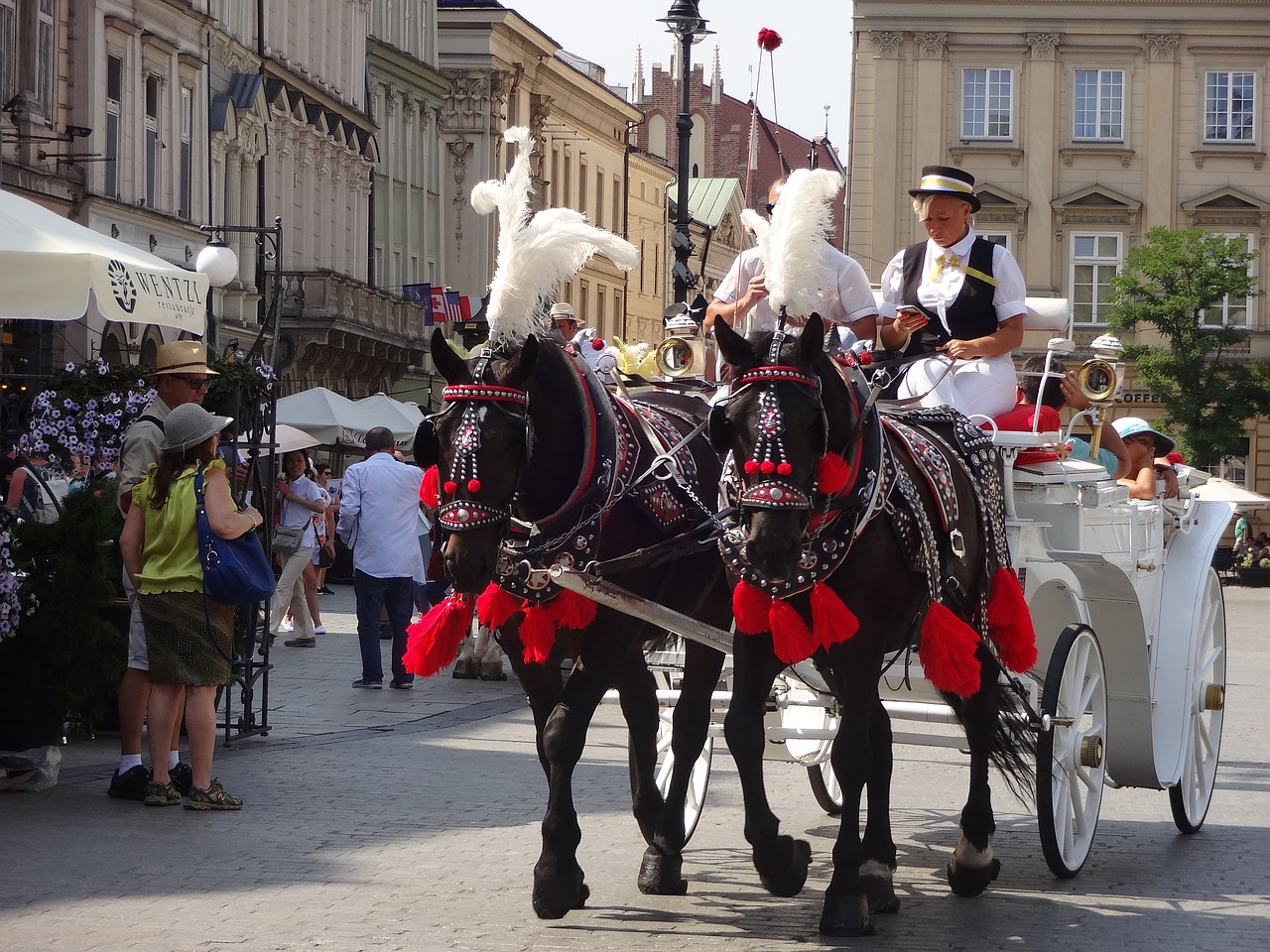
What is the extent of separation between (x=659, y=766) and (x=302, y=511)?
1076cm

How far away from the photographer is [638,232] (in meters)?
77.0

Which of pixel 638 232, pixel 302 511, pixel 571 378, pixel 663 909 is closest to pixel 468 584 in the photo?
pixel 571 378

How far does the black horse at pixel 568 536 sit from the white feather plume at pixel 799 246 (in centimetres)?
68

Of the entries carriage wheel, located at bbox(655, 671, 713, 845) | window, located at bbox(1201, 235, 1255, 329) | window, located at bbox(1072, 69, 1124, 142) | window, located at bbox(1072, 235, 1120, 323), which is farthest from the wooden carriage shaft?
window, located at bbox(1072, 69, 1124, 142)

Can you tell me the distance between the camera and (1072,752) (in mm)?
7750

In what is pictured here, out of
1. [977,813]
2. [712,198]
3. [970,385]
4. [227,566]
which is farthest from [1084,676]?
[712,198]

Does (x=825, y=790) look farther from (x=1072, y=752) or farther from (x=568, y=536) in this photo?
(x=568, y=536)

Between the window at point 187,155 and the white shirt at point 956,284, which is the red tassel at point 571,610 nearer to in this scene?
the white shirt at point 956,284

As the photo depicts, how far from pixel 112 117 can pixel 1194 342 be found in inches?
1002

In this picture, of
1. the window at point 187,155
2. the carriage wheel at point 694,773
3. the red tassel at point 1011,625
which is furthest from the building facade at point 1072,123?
the red tassel at point 1011,625

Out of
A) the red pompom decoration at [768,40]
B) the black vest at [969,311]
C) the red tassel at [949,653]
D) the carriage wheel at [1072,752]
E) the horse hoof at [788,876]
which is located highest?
the red pompom decoration at [768,40]

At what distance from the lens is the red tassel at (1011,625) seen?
287 inches

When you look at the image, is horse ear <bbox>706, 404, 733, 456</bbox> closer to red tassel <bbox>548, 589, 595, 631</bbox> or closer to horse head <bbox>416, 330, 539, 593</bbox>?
horse head <bbox>416, 330, 539, 593</bbox>

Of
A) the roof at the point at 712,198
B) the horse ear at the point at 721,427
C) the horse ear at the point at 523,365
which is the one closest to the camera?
the horse ear at the point at 721,427
